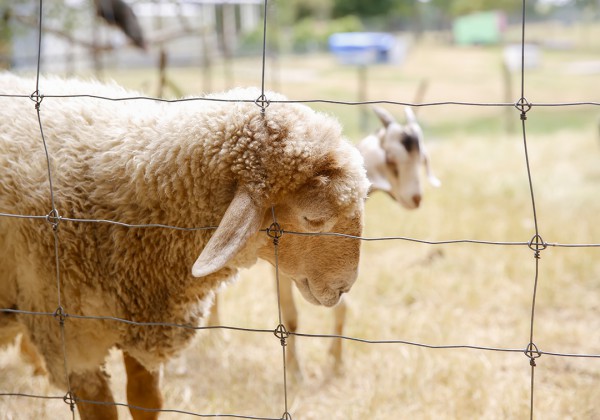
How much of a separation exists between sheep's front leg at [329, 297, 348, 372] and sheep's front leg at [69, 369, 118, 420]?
1574 millimetres

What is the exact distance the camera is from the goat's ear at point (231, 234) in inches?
82.8

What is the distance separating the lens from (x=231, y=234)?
85.7 inches

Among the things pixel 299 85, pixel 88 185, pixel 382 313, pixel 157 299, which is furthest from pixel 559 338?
pixel 299 85

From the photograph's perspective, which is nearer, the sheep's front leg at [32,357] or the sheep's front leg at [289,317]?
the sheep's front leg at [32,357]

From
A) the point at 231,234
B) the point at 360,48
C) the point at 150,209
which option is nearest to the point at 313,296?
the point at 231,234

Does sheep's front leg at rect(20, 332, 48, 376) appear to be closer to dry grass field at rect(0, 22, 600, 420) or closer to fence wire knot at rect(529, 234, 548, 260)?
dry grass field at rect(0, 22, 600, 420)

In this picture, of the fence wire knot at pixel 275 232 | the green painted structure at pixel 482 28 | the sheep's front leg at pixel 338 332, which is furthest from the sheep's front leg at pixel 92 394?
the green painted structure at pixel 482 28

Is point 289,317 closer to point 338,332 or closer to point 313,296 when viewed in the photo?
point 338,332

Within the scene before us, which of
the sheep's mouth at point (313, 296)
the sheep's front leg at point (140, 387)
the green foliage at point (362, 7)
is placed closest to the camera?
the sheep's mouth at point (313, 296)

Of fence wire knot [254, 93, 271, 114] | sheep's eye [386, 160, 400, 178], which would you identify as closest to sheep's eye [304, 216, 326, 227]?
fence wire knot [254, 93, 271, 114]

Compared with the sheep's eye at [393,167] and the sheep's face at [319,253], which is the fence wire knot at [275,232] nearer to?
the sheep's face at [319,253]

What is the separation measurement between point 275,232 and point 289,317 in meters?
1.86

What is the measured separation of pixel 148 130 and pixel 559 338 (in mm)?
2990

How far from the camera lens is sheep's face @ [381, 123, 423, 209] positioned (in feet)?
14.9
